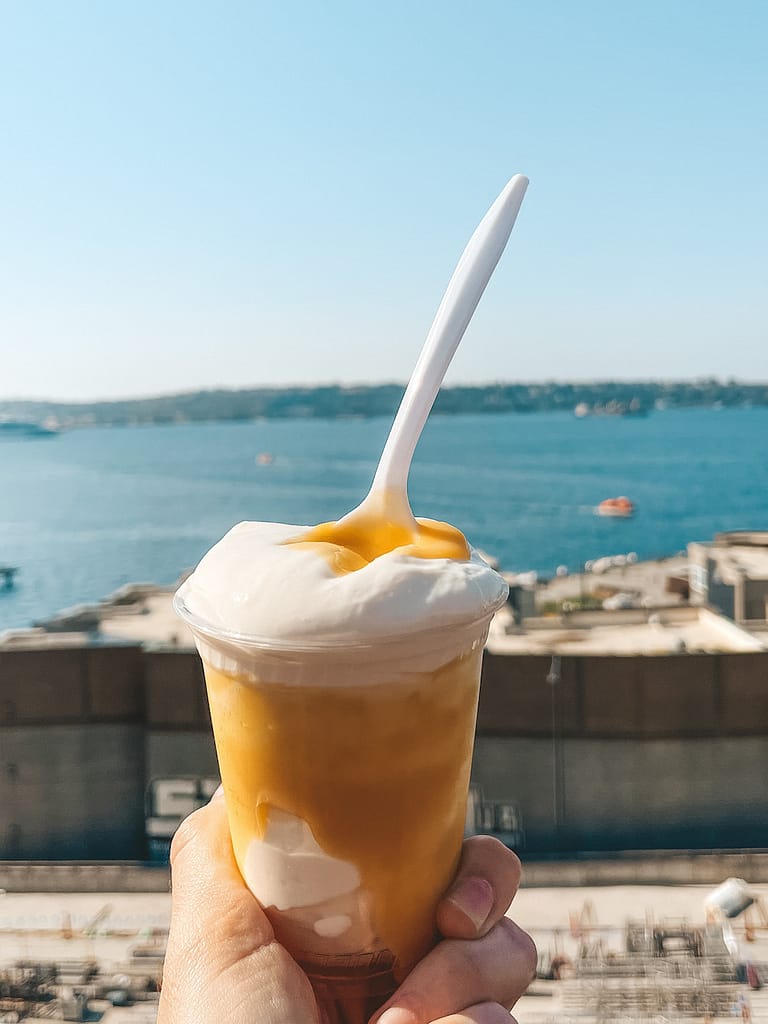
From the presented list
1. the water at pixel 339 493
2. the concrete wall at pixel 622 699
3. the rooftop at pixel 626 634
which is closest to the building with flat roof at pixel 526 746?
the concrete wall at pixel 622 699

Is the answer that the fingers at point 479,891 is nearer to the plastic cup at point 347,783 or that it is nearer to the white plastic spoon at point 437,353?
the plastic cup at point 347,783

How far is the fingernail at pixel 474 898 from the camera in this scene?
44.9 inches

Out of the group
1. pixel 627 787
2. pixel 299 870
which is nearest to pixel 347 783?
pixel 299 870

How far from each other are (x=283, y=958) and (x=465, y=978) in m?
0.23

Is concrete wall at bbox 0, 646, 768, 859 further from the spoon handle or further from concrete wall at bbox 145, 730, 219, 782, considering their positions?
the spoon handle

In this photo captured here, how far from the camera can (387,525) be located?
114 centimetres

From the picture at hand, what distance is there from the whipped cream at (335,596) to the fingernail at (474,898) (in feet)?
1.30

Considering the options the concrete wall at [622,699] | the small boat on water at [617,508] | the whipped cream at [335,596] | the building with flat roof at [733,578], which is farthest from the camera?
the small boat on water at [617,508]

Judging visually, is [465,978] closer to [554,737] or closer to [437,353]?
[437,353]

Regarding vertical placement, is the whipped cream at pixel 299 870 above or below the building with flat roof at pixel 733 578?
above

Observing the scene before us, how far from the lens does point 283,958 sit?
107 cm

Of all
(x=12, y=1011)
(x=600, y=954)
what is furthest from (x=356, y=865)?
(x=12, y=1011)

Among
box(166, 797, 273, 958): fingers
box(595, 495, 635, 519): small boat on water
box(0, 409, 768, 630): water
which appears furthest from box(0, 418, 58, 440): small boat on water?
box(166, 797, 273, 958): fingers

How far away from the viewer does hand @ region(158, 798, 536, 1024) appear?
3.42ft
